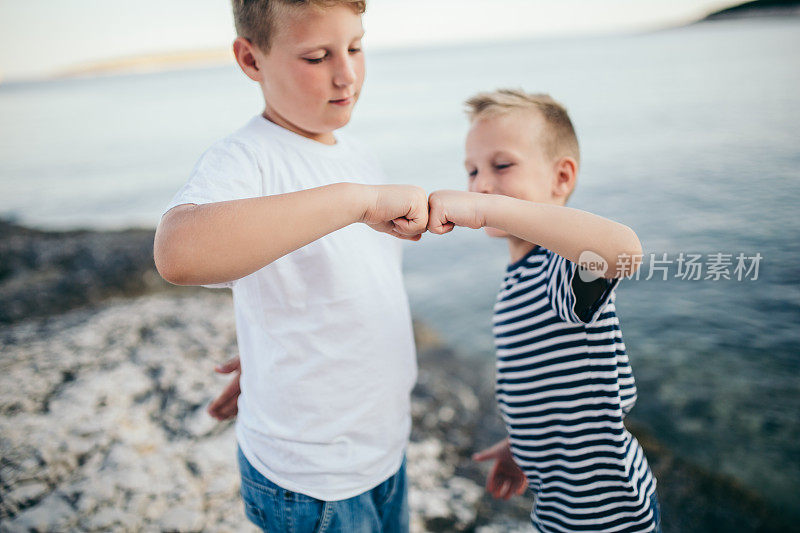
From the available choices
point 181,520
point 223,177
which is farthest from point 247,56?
point 181,520

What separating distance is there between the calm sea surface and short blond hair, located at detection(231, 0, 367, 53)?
1.87 m

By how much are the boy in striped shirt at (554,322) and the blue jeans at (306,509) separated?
57 centimetres

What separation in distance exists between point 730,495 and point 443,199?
3701 mm

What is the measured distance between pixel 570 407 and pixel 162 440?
7.81 feet

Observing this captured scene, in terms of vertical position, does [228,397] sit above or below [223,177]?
below

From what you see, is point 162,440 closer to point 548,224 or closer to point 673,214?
point 548,224

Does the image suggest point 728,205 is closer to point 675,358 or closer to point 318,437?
point 675,358

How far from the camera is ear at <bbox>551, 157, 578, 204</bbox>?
1.79m

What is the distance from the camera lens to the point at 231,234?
3.10 ft

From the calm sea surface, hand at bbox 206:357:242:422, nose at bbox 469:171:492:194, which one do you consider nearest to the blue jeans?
hand at bbox 206:357:242:422

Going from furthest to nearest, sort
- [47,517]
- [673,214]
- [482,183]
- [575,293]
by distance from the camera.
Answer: [673,214]
[47,517]
[482,183]
[575,293]

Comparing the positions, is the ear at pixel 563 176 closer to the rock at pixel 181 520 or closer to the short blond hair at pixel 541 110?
the short blond hair at pixel 541 110

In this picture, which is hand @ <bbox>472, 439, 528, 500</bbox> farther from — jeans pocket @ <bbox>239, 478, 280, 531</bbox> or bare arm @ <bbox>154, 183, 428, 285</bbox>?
bare arm @ <bbox>154, 183, 428, 285</bbox>

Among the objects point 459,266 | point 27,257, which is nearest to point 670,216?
point 459,266
